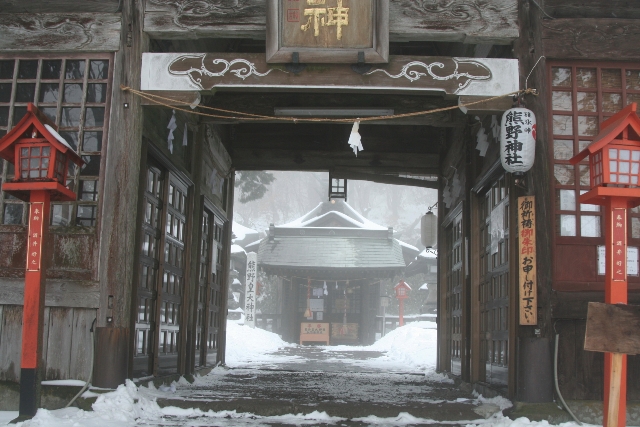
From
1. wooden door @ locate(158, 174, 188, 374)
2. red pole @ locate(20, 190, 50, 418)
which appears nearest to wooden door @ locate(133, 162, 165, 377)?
wooden door @ locate(158, 174, 188, 374)

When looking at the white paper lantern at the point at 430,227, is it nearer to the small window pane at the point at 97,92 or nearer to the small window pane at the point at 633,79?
the small window pane at the point at 633,79

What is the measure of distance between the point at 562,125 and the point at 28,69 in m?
5.95

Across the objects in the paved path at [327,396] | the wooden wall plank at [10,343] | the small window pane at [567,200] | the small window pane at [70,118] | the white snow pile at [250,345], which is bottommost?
the white snow pile at [250,345]

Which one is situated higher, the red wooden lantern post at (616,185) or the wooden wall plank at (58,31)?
the wooden wall plank at (58,31)

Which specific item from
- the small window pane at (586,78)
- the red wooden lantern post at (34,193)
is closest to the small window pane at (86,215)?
the red wooden lantern post at (34,193)

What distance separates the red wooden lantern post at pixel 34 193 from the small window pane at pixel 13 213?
3.49 feet

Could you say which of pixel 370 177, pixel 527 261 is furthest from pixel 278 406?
pixel 370 177

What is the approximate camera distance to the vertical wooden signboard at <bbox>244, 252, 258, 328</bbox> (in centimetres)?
3105

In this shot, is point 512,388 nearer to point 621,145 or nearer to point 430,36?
point 621,145

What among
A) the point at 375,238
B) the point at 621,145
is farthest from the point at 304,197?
the point at 621,145

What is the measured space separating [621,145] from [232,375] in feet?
26.6

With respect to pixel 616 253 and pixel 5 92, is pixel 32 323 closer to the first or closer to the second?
pixel 5 92

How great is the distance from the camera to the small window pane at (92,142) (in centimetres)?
743

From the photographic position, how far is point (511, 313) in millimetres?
7348
